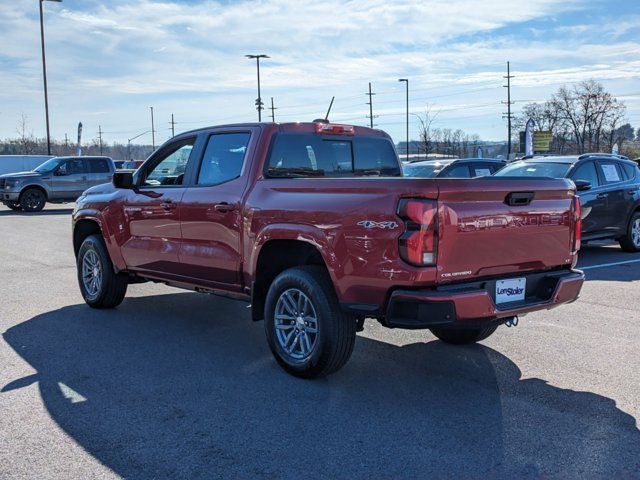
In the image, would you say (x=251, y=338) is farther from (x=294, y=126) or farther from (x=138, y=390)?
(x=294, y=126)

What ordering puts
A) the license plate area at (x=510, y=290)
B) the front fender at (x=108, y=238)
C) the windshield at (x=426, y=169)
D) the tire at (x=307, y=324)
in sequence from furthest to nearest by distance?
the windshield at (x=426, y=169)
the front fender at (x=108, y=238)
the tire at (x=307, y=324)
the license plate area at (x=510, y=290)

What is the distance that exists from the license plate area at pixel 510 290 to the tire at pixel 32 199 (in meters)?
22.5

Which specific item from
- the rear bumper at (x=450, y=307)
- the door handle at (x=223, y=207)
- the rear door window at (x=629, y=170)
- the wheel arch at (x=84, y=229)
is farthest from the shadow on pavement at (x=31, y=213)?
the rear bumper at (x=450, y=307)

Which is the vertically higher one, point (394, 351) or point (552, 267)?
point (552, 267)

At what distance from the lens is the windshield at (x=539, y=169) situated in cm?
1115

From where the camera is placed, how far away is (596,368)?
5.25 metres

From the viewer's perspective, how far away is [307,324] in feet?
16.3

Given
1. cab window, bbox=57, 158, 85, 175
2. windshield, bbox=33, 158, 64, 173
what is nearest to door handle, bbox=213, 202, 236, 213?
cab window, bbox=57, 158, 85, 175

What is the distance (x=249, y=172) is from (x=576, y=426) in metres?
3.12

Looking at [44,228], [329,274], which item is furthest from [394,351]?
[44,228]

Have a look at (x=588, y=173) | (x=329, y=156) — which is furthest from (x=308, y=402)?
(x=588, y=173)

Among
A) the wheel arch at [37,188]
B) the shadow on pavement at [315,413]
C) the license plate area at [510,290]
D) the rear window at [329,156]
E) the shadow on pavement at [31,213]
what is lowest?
the shadow on pavement at [315,413]

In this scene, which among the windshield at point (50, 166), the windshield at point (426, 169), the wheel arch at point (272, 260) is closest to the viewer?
the wheel arch at point (272, 260)

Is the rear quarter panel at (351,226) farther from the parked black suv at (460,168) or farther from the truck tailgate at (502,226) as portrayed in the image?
the parked black suv at (460,168)
